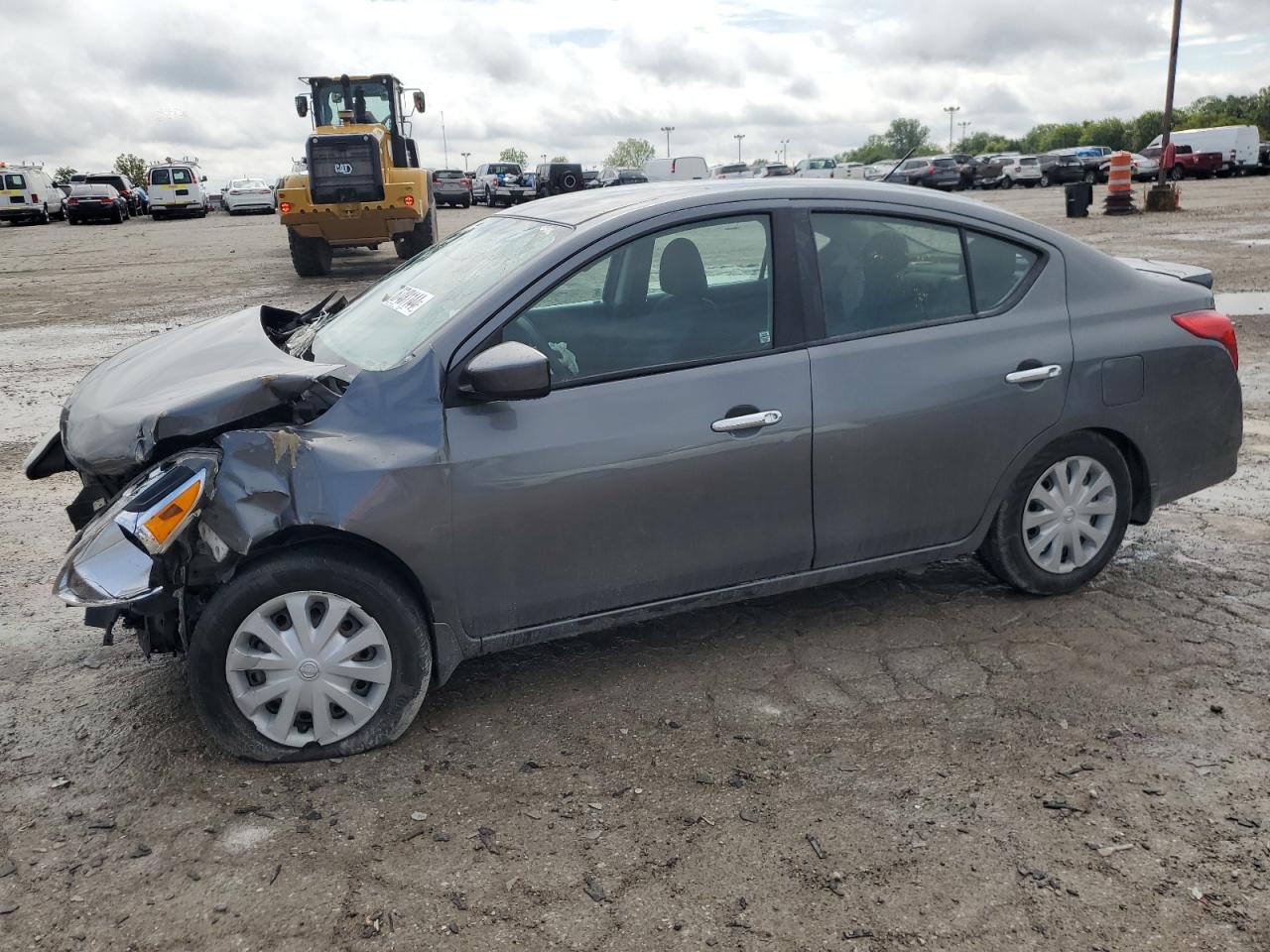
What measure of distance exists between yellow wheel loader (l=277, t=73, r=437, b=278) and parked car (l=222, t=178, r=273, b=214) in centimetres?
3177

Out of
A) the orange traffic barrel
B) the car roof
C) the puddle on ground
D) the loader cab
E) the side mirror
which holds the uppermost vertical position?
the loader cab

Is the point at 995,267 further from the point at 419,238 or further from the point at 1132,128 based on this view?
the point at 1132,128

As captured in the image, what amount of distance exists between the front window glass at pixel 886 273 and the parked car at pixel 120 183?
46.9 m

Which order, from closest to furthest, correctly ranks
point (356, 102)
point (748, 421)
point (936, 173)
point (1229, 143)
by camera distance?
point (748, 421) < point (356, 102) < point (1229, 143) < point (936, 173)

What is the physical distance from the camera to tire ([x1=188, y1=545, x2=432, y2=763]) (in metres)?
3.24

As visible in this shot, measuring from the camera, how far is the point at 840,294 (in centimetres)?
394

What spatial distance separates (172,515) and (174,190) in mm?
49494

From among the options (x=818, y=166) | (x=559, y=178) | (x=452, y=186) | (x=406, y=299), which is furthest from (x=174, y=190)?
(x=406, y=299)

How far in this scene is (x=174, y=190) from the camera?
47.5 meters

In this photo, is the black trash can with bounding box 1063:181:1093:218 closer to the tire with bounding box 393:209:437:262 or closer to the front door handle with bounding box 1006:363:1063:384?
the tire with bounding box 393:209:437:262

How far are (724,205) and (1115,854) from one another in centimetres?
234

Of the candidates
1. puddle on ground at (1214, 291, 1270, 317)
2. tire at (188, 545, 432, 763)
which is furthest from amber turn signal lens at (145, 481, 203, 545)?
puddle on ground at (1214, 291, 1270, 317)

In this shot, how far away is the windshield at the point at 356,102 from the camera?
1917 cm

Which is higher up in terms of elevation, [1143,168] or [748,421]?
[748,421]
